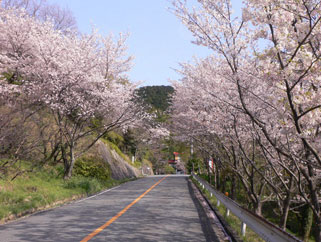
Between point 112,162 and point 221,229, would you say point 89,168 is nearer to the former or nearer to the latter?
point 112,162

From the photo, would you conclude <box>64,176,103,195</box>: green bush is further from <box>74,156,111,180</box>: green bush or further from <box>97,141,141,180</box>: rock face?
<box>97,141,141,180</box>: rock face

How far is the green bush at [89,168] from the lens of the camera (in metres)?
21.8

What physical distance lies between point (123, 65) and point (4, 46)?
7284 mm

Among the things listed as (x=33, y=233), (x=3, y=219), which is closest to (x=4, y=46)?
(x=3, y=219)

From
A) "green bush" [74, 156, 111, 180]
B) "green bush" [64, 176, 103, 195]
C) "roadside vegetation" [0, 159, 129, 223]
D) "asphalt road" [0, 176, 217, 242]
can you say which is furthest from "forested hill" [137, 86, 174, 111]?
"asphalt road" [0, 176, 217, 242]

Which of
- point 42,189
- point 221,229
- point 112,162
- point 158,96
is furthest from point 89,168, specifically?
point 158,96

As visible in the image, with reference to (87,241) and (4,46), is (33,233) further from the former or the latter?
(4,46)

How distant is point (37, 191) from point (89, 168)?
905cm

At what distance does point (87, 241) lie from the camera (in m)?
6.29

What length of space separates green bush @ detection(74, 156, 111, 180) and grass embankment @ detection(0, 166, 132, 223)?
5.94ft

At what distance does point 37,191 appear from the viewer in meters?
13.2

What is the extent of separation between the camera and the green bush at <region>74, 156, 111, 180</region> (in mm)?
21781

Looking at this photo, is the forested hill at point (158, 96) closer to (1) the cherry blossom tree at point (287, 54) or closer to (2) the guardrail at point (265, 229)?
(1) the cherry blossom tree at point (287, 54)

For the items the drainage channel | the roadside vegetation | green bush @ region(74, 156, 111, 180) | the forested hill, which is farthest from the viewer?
the forested hill
